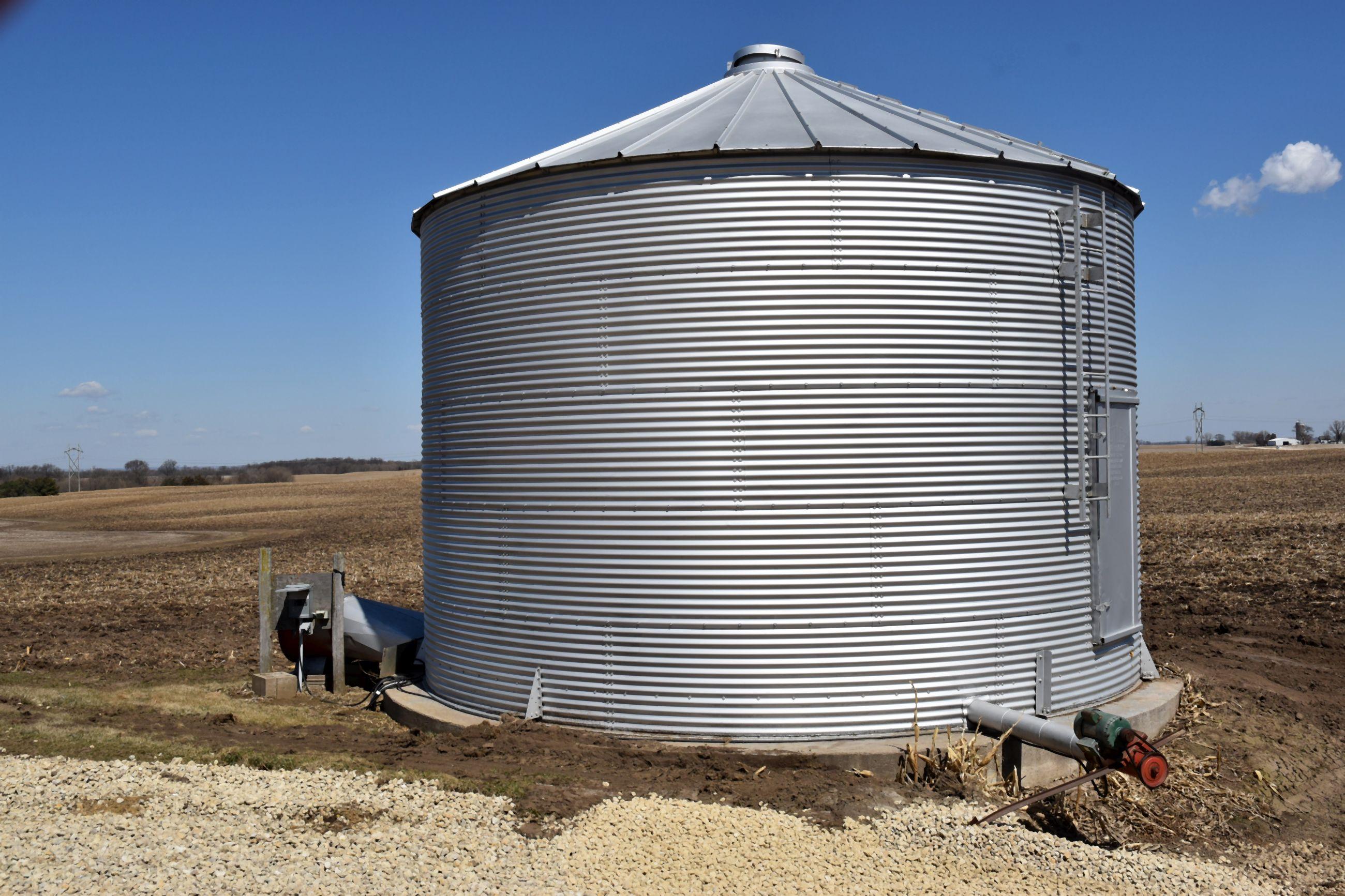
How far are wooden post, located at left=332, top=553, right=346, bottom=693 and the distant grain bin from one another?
3524 millimetres

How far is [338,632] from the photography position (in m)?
12.6

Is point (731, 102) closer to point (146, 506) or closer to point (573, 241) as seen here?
point (573, 241)

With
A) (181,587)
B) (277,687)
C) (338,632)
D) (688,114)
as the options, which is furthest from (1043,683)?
(181,587)

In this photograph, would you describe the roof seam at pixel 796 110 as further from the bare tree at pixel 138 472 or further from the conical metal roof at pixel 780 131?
the bare tree at pixel 138 472

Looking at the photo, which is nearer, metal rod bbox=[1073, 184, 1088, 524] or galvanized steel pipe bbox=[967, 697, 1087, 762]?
A: galvanized steel pipe bbox=[967, 697, 1087, 762]

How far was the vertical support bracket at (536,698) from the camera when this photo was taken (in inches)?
374

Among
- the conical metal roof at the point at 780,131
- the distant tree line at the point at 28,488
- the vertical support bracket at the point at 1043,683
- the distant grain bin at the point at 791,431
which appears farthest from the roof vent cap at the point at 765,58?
the distant tree line at the point at 28,488

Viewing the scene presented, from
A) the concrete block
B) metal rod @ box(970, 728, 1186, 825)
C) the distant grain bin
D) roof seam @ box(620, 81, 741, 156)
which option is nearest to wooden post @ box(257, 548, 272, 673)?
the concrete block

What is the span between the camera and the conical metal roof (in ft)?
29.6

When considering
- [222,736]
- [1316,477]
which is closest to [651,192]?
[222,736]

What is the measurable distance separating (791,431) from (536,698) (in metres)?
3.61

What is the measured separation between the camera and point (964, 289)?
9.03 metres

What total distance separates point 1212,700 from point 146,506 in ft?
215

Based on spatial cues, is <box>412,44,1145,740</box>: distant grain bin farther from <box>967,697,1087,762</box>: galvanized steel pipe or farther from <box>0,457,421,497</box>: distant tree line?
<box>0,457,421,497</box>: distant tree line
